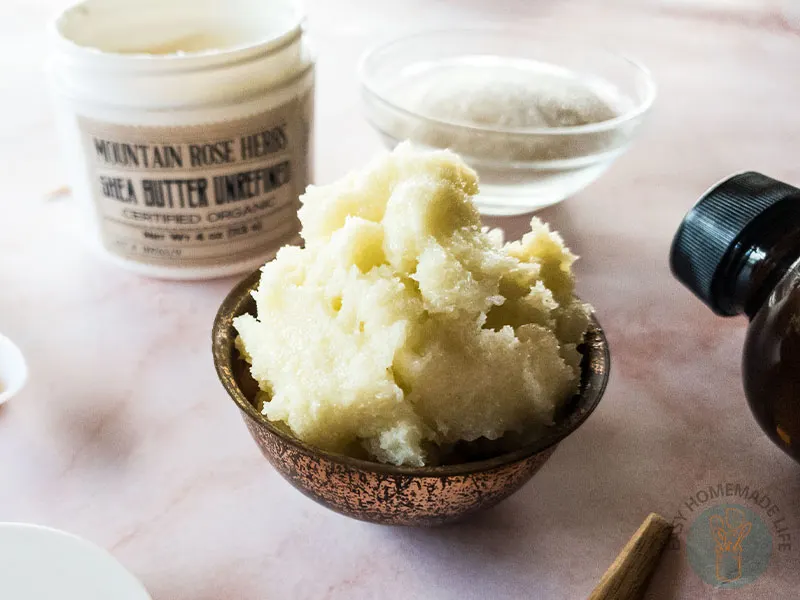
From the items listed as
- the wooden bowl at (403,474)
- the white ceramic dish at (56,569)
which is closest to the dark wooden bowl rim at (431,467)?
the wooden bowl at (403,474)

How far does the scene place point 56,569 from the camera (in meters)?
0.38

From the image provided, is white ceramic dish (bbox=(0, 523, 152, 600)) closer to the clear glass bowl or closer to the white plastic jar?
the white plastic jar

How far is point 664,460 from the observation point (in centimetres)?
50

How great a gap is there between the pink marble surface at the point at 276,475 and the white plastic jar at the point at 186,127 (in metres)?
0.05

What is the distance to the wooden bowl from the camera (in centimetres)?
35

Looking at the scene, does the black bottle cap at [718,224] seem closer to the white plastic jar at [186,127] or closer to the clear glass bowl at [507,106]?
the clear glass bowl at [507,106]

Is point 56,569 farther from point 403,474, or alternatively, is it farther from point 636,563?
point 636,563

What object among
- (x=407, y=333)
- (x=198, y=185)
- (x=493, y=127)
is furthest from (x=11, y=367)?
(x=493, y=127)

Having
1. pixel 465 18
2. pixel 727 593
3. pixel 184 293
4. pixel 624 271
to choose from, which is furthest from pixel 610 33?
pixel 727 593

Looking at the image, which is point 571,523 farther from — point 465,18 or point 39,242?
point 465,18

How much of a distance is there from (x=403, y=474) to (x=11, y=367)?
32 cm

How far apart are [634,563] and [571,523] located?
5cm

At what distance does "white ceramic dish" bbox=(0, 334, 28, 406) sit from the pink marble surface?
19mm

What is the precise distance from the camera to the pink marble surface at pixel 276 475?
1.40 feet
